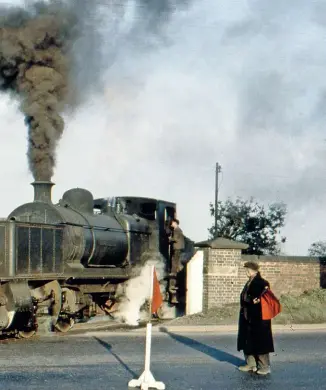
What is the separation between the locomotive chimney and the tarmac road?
4.02 meters

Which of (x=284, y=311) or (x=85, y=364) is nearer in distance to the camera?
(x=85, y=364)

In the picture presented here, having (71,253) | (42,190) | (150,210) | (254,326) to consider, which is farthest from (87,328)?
(254,326)

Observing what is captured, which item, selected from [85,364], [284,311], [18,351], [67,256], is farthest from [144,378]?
[284,311]

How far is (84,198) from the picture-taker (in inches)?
776

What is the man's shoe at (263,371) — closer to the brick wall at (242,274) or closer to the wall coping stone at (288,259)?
the brick wall at (242,274)

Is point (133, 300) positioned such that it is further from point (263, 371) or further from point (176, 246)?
point (263, 371)

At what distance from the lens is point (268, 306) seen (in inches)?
432

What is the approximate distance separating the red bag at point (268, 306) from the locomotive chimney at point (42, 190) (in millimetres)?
8574

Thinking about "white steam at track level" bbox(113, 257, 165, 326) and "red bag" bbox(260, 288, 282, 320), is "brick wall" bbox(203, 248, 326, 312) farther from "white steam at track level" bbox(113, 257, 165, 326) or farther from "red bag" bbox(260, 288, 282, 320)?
"red bag" bbox(260, 288, 282, 320)

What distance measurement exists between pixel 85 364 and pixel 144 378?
2095 mm

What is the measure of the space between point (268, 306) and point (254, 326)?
0.33m

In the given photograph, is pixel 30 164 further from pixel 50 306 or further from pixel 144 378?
pixel 144 378

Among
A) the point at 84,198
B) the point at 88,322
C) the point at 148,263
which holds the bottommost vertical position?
the point at 88,322

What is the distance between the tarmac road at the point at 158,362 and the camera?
9750mm
